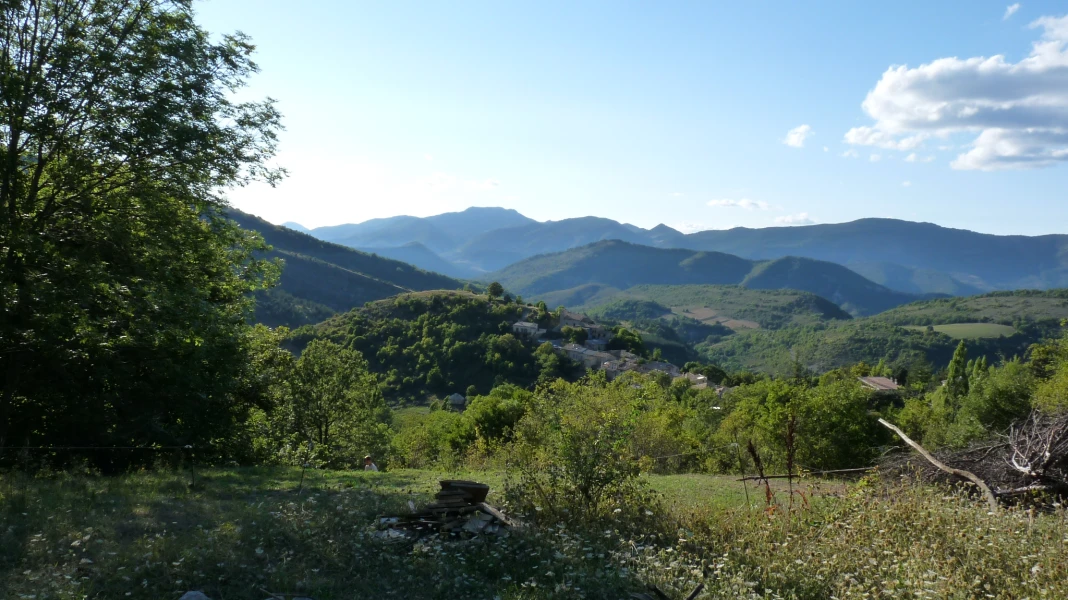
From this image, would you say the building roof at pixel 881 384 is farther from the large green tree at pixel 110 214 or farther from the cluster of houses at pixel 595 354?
the large green tree at pixel 110 214

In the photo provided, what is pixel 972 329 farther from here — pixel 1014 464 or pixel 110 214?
pixel 110 214

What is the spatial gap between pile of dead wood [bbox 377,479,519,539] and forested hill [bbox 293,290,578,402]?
62012mm

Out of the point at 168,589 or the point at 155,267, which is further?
the point at 155,267

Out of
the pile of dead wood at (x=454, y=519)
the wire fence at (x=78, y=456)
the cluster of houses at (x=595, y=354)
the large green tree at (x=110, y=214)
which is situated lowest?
the cluster of houses at (x=595, y=354)

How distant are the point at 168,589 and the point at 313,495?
3.33 metres

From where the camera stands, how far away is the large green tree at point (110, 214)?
8.97m

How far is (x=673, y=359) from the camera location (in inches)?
5123

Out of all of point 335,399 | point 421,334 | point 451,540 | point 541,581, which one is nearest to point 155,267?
point 451,540

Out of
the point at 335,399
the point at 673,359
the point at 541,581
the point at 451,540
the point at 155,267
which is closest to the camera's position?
the point at 541,581

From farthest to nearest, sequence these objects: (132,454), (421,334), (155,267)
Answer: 1. (421,334)
2. (132,454)
3. (155,267)

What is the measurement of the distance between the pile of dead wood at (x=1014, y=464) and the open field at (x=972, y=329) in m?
144

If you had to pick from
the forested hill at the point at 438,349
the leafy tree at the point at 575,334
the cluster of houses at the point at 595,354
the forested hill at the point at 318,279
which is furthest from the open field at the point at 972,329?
the forested hill at the point at 318,279

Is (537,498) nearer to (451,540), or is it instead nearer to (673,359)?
(451,540)

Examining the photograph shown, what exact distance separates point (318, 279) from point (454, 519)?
414 feet
